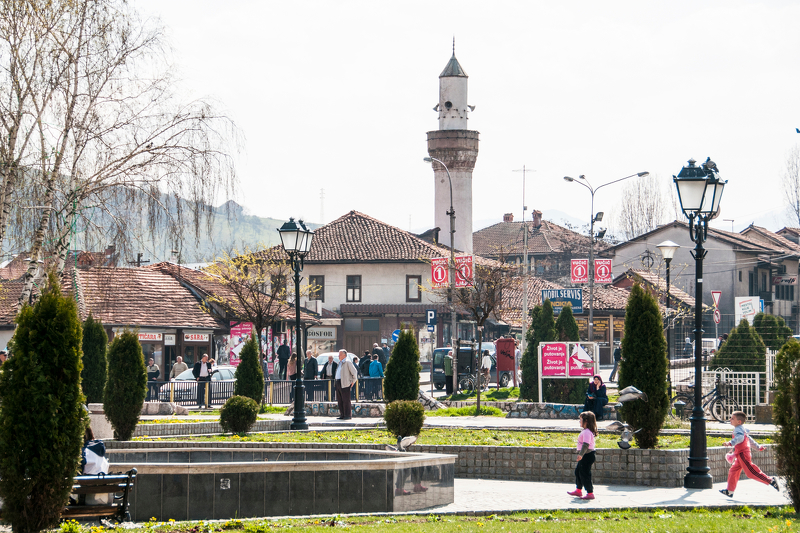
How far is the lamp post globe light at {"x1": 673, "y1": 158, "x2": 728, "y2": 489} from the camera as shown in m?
13.5

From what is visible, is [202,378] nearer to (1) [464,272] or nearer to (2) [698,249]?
(1) [464,272]

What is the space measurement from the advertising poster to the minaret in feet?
139

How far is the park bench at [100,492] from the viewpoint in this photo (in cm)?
949

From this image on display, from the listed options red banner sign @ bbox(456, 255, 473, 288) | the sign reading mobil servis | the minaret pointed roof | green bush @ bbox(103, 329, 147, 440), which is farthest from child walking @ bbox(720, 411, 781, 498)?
the minaret pointed roof

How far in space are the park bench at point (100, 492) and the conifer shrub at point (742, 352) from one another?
18.8 meters

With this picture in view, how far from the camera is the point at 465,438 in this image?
17.3 metres

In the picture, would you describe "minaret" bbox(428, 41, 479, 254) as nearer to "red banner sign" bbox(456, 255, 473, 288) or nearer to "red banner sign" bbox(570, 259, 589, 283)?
"red banner sign" bbox(570, 259, 589, 283)

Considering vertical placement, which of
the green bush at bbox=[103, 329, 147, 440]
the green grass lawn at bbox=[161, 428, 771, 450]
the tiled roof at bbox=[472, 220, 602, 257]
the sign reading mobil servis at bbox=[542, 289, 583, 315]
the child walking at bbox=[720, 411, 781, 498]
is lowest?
the green grass lawn at bbox=[161, 428, 771, 450]

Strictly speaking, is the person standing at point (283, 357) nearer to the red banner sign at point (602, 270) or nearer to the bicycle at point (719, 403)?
the red banner sign at point (602, 270)

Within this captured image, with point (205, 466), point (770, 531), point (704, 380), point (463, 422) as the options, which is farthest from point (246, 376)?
point (770, 531)

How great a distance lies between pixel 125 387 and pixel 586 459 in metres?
8.76

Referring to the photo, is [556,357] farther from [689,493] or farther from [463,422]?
[689,493]

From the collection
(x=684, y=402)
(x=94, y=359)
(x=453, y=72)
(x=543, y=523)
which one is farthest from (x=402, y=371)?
(x=453, y=72)

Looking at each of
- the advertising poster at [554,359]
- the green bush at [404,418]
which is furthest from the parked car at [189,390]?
the green bush at [404,418]
